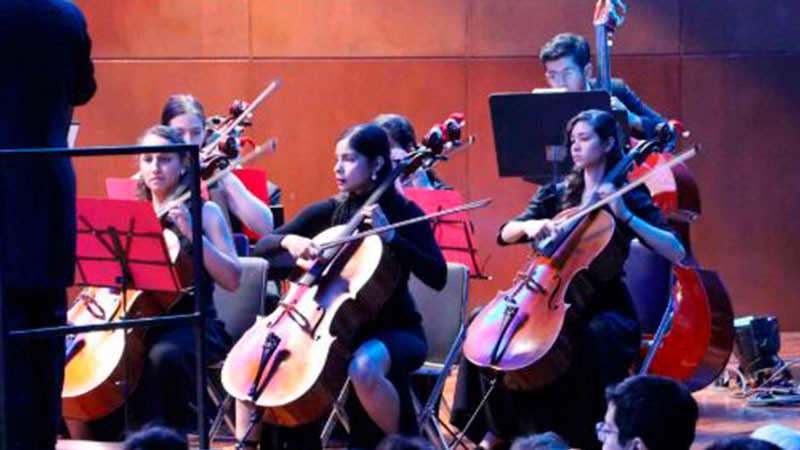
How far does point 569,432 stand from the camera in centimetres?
419

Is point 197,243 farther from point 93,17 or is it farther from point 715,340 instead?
point 93,17

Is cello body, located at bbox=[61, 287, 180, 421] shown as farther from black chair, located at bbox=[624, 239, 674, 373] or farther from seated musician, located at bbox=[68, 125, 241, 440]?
black chair, located at bbox=[624, 239, 674, 373]

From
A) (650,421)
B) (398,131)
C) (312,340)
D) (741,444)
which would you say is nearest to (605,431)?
(650,421)

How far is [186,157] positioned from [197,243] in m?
1.37

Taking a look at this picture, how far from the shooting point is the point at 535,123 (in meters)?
4.57

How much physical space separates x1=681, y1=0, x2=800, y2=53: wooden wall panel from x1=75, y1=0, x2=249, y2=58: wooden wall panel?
200 cm

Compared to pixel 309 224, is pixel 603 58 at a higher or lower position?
higher

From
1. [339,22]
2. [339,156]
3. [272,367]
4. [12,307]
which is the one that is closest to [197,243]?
[12,307]

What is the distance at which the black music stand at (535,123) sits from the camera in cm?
455

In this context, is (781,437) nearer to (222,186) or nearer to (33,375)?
(33,375)

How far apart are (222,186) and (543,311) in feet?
4.34

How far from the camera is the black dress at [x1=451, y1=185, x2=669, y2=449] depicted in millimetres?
4137

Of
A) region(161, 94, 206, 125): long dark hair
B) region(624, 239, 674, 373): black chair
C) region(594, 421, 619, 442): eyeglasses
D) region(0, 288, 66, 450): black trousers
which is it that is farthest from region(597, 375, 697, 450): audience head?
region(161, 94, 206, 125): long dark hair

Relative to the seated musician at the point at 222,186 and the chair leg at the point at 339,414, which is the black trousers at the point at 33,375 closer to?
the chair leg at the point at 339,414
